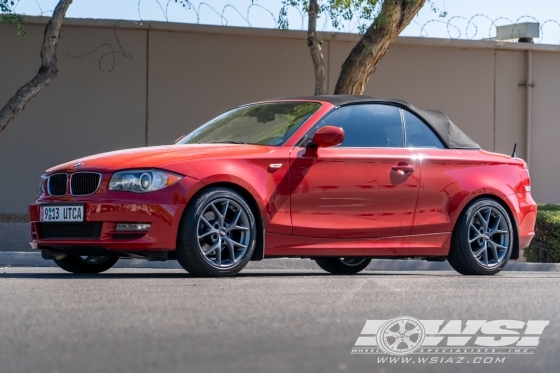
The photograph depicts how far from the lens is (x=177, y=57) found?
1798 centimetres

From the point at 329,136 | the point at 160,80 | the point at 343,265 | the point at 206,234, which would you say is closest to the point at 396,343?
the point at 206,234

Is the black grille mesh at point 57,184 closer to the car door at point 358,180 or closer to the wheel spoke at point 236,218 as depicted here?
the wheel spoke at point 236,218

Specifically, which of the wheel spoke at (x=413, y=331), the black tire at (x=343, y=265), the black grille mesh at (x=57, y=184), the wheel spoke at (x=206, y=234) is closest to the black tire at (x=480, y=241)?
the black tire at (x=343, y=265)

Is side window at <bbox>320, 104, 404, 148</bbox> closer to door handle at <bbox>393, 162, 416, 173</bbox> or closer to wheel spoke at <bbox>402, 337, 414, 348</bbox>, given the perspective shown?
door handle at <bbox>393, 162, 416, 173</bbox>

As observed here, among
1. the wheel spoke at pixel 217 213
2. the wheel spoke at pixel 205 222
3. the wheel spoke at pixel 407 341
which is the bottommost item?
the wheel spoke at pixel 407 341

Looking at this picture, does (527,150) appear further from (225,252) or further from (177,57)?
(225,252)

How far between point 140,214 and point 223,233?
2.10 ft

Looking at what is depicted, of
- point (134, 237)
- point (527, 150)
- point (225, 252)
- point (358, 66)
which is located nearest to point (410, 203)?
point (225, 252)

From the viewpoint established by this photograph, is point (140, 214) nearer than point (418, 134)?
Yes

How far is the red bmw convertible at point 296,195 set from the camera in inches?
318

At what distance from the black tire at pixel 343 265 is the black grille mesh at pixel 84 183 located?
2972 mm

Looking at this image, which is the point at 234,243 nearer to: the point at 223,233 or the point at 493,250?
the point at 223,233

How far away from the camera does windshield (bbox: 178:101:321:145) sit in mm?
9000

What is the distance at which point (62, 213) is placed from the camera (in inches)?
329
